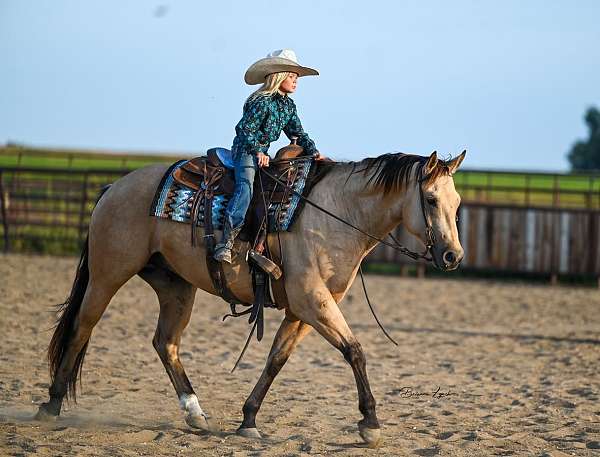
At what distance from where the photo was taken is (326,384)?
7.28 meters

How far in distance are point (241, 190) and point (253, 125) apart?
409 millimetres

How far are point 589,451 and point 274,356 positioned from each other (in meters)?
1.98

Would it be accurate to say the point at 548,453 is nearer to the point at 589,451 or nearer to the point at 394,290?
the point at 589,451

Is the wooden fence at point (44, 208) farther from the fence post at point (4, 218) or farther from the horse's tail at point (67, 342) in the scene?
the horse's tail at point (67, 342)

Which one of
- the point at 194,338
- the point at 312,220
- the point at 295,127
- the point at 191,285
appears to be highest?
the point at 295,127

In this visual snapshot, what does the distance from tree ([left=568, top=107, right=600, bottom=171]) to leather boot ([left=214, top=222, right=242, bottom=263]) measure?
153ft

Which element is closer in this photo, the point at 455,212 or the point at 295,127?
the point at 455,212

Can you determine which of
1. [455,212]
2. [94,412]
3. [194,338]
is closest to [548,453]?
[455,212]

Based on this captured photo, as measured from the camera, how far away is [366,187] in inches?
215

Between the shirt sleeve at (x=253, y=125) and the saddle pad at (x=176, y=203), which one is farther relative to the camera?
the saddle pad at (x=176, y=203)

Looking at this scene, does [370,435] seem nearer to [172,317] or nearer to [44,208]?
[172,317]

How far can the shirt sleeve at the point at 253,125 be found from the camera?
5.45 metres

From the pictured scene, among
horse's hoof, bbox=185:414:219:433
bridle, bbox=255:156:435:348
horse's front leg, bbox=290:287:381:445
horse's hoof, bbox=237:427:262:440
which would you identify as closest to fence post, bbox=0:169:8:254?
horse's hoof, bbox=185:414:219:433

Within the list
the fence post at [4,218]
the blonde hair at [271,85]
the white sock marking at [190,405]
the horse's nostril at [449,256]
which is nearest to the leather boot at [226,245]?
the blonde hair at [271,85]
